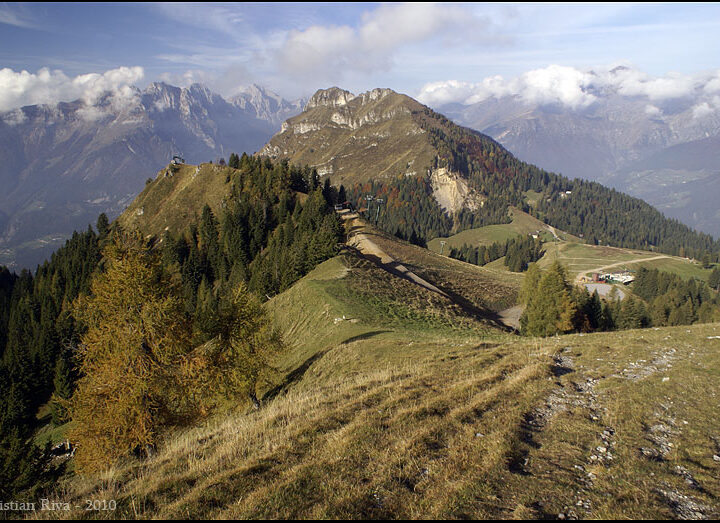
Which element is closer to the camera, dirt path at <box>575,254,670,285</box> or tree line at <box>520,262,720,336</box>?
tree line at <box>520,262,720,336</box>

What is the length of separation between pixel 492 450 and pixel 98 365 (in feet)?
54.8

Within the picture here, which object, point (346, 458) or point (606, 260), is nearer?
point (346, 458)

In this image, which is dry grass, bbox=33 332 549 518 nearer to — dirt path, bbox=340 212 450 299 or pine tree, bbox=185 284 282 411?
pine tree, bbox=185 284 282 411

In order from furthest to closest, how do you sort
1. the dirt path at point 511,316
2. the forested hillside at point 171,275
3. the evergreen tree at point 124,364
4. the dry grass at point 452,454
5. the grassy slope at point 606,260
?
the grassy slope at point 606,260 → the dirt path at point 511,316 → the forested hillside at point 171,275 → the evergreen tree at point 124,364 → the dry grass at point 452,454

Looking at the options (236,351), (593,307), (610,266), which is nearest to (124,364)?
(236,351)

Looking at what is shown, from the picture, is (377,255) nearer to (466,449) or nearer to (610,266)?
(466,449)

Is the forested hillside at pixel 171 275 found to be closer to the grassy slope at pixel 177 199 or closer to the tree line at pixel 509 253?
the grassy slope at pixel 177 199

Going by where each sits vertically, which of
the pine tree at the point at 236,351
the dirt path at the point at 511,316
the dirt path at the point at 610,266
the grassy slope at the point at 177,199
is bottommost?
the dirt path at the point at 610,266

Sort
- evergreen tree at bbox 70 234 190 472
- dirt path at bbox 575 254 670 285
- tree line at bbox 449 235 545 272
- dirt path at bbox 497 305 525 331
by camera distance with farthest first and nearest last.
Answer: tree line at bbox 449 235 545 272
dirt path at bbox 575 254 670 285
dirt path at bbox 497 305 525 331
evergreen tree at bbox 70 234 190 472

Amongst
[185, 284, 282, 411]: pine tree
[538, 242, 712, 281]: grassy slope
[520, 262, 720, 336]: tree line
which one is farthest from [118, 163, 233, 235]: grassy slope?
[538, 242, 712, 281]: grassy slope

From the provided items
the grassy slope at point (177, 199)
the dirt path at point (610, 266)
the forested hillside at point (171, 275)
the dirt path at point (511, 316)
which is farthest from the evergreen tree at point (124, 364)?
the dirt path at point (610, 266)

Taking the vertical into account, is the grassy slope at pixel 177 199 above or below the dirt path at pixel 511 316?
above

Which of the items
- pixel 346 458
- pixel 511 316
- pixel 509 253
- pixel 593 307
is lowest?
pixel 511 316

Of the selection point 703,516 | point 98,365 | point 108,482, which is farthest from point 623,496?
point 98,365
